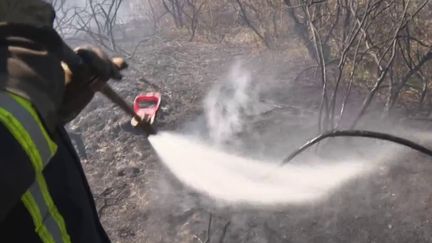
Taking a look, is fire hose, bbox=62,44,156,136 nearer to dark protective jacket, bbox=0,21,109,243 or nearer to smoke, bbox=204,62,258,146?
dark protective jacket, bbox=0,21,109,243

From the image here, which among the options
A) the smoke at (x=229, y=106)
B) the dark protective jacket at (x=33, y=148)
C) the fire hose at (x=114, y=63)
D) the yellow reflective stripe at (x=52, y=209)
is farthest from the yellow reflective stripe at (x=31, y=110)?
the smoke at (x=229, y=106)

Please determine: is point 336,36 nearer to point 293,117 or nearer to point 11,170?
point 293,117

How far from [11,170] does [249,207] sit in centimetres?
305

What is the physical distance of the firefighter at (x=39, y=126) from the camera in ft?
2.94

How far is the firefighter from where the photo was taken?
90 centimetres

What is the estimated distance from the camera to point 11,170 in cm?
85

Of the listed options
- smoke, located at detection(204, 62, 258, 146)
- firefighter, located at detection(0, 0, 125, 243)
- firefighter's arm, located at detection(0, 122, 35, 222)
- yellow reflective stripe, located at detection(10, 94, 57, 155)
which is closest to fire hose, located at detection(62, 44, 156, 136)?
firefighter, located at detection(0, 0, 125, 243)

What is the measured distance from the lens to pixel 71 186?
1312mm

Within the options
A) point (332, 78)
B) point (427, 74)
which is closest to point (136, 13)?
point (332, 78)

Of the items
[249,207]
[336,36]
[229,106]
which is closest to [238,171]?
[249,207]

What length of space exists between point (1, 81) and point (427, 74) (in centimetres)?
549

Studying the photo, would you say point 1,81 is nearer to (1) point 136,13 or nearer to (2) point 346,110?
(2) point 346,110

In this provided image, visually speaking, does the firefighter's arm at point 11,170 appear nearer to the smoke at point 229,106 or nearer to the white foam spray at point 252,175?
the white foam spray at point 252,175

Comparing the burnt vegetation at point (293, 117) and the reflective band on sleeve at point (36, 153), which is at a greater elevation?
the reflective band on sleeve at point (36, 153)
